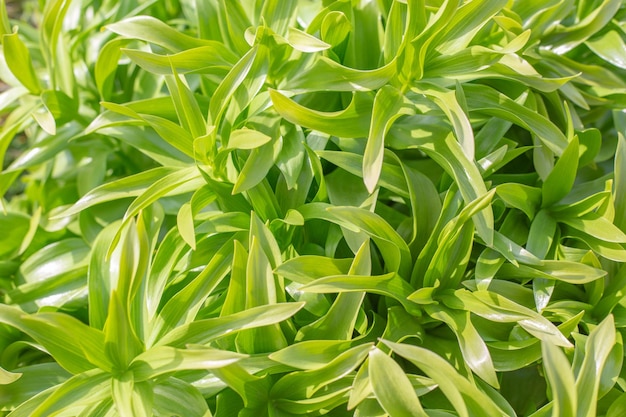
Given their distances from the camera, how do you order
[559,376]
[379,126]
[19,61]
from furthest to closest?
1. [19,61]
2. [379,126]
3. [559,376]

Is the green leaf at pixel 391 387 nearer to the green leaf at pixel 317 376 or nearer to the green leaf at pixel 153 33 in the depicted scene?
the green leaf at pixel 317 376

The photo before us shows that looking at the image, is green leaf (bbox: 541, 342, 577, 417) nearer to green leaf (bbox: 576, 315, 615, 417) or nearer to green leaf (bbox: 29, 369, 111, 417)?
green leaf (bbox: 576, 315, 615, 417)

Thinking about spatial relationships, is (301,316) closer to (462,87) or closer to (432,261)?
(432,261)

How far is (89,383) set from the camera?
22.2 inches

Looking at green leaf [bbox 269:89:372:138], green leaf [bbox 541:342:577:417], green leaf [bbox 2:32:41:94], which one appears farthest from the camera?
green leaf [bbox 2:32:41:94]

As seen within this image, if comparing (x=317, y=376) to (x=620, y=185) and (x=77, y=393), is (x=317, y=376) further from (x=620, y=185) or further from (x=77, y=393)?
(x=620, y=185)

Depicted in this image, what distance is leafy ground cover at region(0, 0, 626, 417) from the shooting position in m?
0.55

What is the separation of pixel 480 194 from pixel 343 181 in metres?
0.15

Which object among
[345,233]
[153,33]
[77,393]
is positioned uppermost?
[153,33]

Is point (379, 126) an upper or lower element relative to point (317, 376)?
upper

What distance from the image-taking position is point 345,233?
2.03ft

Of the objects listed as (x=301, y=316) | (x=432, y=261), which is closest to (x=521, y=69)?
(x=432, y=261)

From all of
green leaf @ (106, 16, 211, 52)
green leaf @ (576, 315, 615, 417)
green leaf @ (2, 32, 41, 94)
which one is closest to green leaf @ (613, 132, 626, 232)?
green leaf @ (576, 315, 615, 417)

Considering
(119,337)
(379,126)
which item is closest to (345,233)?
(379,126)
